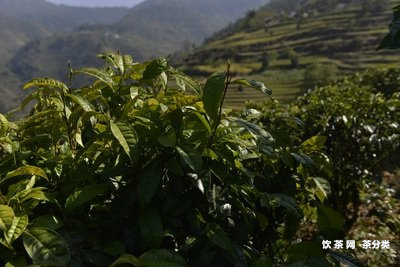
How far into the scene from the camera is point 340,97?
16.5 feet

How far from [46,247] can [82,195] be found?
27 centimetres

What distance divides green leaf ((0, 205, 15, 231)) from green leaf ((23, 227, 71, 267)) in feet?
0.22

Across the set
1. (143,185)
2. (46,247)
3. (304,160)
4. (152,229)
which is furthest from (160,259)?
(304,160)

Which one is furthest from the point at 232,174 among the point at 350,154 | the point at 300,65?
the point at 300,65

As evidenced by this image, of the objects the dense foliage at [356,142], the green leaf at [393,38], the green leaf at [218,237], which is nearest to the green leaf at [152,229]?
the green leaf at [218,237]

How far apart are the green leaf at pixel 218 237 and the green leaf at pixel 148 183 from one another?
Answer: 0.25 meters

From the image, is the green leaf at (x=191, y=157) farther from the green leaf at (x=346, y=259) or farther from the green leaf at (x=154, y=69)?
the green leaf at (x=346, y=259)

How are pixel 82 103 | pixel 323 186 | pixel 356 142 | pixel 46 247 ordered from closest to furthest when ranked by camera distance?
1. pixel 46 247
2. pixel 82 103
3. pixel 323 186
4. pixel 356 142

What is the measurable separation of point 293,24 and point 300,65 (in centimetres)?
4101

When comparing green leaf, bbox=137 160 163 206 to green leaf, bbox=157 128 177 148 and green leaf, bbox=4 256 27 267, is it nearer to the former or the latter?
green leaf, bbox=157 128 177 148

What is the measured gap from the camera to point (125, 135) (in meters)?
1.52

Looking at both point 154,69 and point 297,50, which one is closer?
point 154,69

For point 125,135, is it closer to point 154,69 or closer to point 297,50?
point 154,69

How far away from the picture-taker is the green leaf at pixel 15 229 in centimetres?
135
